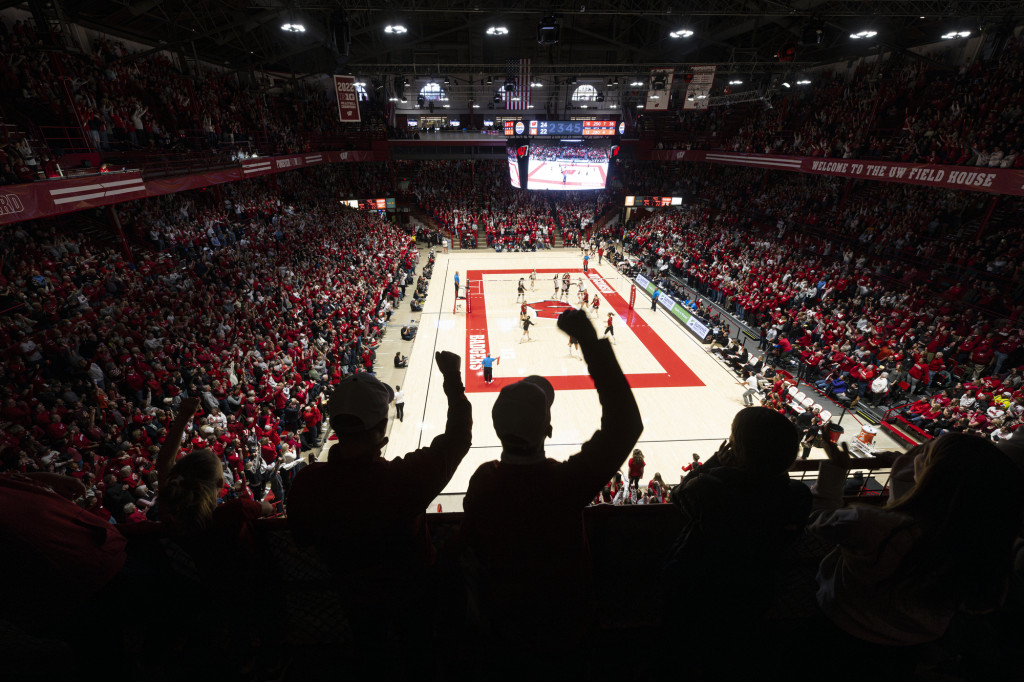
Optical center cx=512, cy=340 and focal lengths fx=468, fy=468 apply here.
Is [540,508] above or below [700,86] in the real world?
below

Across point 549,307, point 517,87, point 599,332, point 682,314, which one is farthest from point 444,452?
point 517,87

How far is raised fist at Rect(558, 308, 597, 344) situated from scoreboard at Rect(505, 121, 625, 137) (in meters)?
29.0

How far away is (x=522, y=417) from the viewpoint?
5.65 feet

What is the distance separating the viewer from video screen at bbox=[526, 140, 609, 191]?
94.7 ft

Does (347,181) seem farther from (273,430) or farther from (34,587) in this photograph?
(34,587)

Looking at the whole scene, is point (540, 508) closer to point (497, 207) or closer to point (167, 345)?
point (167, 345)

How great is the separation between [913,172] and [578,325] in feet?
75.9

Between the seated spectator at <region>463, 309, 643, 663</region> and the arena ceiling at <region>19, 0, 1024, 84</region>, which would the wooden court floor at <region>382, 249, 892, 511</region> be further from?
the arena ceiling at <region>19, 0, 1024, 84</region>

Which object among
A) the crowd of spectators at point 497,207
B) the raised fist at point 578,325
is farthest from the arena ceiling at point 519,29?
the raised fist at point 578,325

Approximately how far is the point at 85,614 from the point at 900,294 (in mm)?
22863

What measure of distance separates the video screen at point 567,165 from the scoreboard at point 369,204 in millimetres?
11192

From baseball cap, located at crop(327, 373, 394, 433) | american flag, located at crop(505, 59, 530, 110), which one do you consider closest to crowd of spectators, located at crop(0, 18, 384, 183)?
american flag, located at crop(505, 59, 530, 110)

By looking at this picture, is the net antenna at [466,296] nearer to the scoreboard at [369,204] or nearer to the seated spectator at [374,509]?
the scoreboard at [369,204]

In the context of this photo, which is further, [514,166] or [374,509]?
[514,166]
